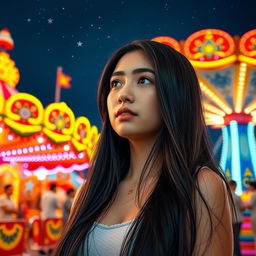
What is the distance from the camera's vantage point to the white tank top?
745 mm

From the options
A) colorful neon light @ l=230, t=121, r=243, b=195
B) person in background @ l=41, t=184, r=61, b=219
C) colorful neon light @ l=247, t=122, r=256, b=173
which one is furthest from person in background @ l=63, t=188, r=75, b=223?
colorful neon light @ l=247, t=122, r=256, b=173

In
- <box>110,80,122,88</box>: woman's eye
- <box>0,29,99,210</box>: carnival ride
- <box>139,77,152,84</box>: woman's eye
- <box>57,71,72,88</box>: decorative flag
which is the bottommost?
<box>139,77,152,84</box>: woman's eye

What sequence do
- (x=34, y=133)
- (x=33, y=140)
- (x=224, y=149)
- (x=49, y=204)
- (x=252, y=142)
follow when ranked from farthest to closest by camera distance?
1. (x=224, y=149)
2. (x=252, y=142)
3. (x=33, y=140)
4. (x=49, y=204)
5. (x=34, y=133)

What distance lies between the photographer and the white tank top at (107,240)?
0.75 metres

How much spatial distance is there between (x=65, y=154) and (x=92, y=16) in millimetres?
2503

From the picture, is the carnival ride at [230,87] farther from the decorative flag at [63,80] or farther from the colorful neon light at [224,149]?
the decorative flag at [63,80]

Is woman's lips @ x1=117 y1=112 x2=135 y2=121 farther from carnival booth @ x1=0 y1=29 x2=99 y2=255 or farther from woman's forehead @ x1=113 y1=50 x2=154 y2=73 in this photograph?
carnival booth @ x1=0 y1=29 x2=99 y2=255

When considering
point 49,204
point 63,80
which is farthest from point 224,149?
point 63,80

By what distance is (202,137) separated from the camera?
86 centimetres

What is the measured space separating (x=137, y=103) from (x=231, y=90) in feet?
18.7

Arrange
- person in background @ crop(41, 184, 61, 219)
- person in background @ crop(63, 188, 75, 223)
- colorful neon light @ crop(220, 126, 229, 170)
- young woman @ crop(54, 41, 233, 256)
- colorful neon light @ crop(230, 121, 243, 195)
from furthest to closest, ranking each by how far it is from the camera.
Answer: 1. colorful neon light @ crop(220, 126, 229, 170)
2. colorful neon light @ crop(230, 121, 243, 195)
3. person in background @ crop(41, 184, 61, 219)
4. person in background @ crop(63, 188, 75, 223)
5. young woman @ crop(54, 41, 233, 256)

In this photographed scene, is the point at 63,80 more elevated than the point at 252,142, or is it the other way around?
the point at 63,80

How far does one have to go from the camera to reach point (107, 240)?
2.50ft

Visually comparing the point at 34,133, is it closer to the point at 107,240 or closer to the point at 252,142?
the point at 107,240
